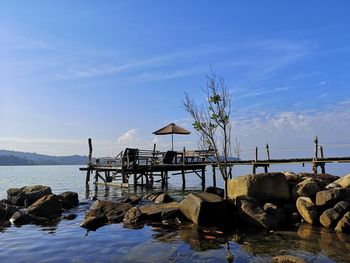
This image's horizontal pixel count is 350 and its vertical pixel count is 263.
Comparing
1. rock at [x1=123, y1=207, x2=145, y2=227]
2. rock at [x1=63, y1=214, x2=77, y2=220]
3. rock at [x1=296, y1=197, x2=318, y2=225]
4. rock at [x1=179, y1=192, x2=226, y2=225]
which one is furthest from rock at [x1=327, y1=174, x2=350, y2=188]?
rock at [x1=63, y1=214, x2=77, y2=220]

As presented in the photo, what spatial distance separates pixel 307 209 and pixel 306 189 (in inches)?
54.9

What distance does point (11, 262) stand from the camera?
11.1 metres

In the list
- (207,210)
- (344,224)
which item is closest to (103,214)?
(207,210)

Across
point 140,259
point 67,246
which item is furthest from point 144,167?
point 140,259

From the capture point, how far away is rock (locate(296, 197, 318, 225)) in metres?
14.9

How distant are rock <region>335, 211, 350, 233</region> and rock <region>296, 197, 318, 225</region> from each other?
3.51 feet

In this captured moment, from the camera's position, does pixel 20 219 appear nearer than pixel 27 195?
Yes

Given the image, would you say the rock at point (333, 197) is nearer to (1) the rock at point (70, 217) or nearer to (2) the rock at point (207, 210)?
(2) the rock at point (207, 210)

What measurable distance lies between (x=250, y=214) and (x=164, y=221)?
11.7ft

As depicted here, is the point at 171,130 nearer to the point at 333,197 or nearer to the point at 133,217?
the point at 133,217

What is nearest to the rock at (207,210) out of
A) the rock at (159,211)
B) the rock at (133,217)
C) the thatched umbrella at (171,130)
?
the rock at (159,211)

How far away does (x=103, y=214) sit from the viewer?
1750 cm

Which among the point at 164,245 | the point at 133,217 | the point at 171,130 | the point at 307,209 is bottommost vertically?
the point at 164,245

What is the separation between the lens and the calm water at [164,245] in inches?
439
